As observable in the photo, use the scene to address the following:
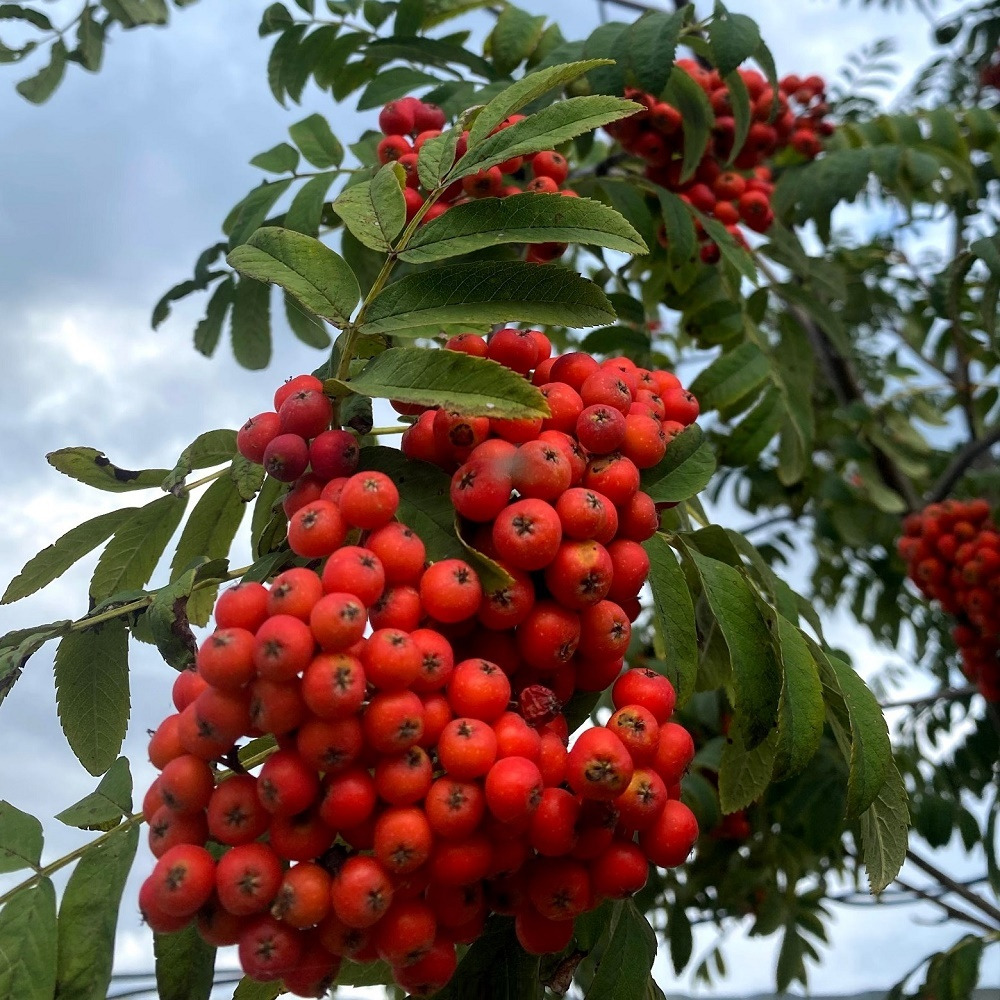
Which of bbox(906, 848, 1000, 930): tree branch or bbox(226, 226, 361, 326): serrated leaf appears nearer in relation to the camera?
bbox(226, 226, 361, 326): serrated leaf

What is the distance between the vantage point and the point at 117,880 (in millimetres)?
1264

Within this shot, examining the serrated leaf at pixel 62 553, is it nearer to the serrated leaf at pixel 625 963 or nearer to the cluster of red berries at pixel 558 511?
the cluster of red berries at pixel 558 511

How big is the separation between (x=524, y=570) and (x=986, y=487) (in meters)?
3.20

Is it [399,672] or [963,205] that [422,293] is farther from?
[963,205]

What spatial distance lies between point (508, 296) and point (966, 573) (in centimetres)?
242

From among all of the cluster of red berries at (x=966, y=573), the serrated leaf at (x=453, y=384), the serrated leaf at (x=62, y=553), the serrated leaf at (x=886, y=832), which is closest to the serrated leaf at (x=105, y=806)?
the serrated leaf at (x=62, y=553)

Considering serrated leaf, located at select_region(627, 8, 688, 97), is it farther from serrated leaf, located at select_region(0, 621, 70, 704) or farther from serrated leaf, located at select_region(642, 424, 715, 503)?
serrated leaf, located at select_region(0, 621, 70, 704)

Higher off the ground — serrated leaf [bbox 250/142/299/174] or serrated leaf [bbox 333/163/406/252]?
serrated leaf [bbox 250/142/299/174]

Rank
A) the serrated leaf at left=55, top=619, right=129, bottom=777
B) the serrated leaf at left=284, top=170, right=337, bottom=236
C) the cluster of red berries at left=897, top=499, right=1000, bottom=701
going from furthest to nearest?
the cluster of red berries at left=897, top=499, right=1000, bottom=701 → the serrated leaf at left=284, top=170, right=337, bottom=236 → the serrated leaf at left=55, top=619, right=129, bottom=777

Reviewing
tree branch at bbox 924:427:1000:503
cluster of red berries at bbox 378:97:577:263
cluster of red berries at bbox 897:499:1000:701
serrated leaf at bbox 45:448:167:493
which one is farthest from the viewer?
tree branch at bbox 924:427:1000:503

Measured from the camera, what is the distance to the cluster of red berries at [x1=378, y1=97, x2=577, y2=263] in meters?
1.84

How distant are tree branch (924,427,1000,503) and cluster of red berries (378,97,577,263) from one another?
77.1 inches

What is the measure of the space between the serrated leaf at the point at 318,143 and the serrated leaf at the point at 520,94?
107cm

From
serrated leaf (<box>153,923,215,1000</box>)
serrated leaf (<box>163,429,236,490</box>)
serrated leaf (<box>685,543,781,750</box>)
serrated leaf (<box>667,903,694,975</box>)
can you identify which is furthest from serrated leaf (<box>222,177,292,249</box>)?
serrated leaf (<box>667,903,694,975</box>)
